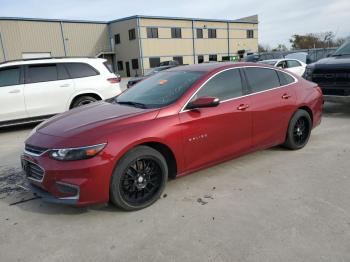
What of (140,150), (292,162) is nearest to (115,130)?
(140,150)

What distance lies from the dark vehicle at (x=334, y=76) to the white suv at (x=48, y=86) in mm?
5344

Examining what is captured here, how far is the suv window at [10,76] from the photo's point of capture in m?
8.13

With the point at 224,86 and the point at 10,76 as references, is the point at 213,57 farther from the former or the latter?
the point at 224,86

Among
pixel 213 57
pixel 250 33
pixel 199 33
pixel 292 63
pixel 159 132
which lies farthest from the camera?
pixel 250 33

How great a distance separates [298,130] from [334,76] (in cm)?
342

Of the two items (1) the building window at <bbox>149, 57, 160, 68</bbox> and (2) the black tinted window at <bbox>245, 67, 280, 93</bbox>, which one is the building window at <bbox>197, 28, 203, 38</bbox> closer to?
(1) the building window at <bbox>149, 57, 160, 68</bbox>

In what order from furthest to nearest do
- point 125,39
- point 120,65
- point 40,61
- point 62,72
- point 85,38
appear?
point 120,65 → point 125,39 → point 85,38 → point 62,72 → point 40,61

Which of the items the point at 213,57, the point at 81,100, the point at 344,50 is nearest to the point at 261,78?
the point at 81,100

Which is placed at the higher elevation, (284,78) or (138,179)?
(284,78)

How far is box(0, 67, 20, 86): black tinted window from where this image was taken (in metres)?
8.13

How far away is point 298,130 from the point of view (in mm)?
5684

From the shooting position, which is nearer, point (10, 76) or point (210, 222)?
point (210, 222)

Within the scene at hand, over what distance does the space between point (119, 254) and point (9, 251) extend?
1.04 metres

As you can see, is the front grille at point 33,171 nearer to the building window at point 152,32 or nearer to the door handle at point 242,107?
the door handle at point 242,107
